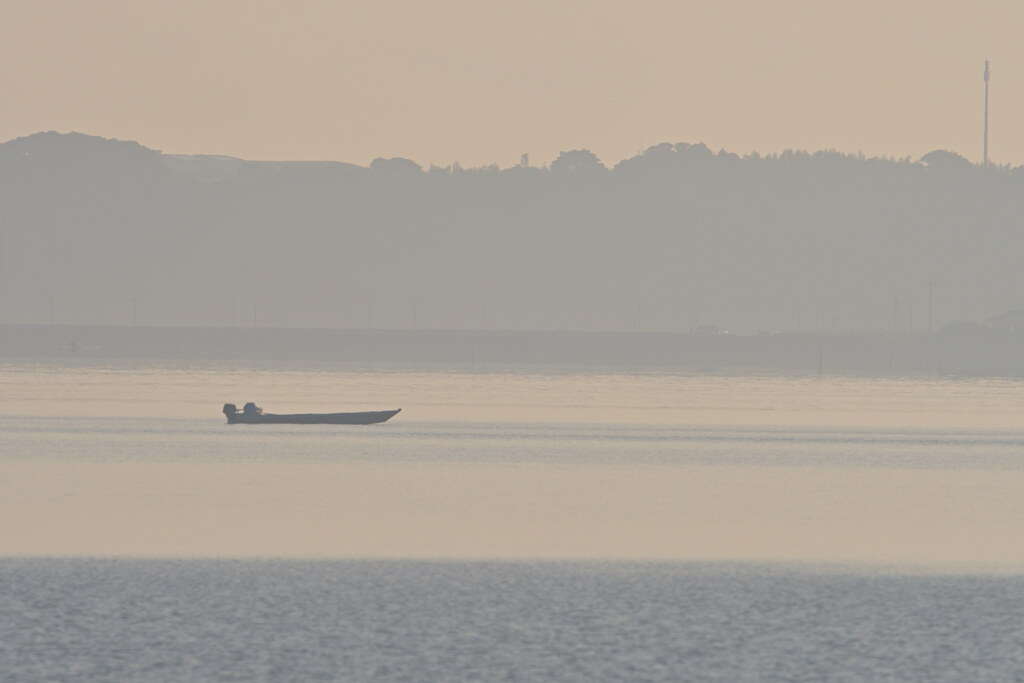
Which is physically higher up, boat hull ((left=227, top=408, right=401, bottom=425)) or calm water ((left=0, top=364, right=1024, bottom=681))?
boat hull ((left=227, top=408, right=401, bottom=425))

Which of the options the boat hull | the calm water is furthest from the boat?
the calm water

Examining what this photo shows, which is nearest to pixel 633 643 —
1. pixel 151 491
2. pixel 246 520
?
pixel 246 520

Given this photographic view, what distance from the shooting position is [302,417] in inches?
4990

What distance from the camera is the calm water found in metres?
38.0

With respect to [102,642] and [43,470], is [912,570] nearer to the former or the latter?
[102,642]

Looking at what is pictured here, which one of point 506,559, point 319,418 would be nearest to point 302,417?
point 319,418

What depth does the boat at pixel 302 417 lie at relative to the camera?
124 meters

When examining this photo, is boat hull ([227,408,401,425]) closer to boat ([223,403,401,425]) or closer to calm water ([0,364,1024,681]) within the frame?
boat ([223,403,401,425])

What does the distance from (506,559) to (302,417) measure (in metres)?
74.8

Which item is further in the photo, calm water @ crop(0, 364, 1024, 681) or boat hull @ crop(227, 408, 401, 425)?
boat hull @ crop(227, 408, 401, 425)

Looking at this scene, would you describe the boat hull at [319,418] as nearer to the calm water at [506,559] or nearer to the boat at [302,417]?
the boat at [302,417]

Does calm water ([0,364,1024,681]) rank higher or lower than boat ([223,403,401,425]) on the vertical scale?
lower

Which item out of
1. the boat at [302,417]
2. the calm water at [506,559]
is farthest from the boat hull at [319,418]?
the calm water at [506,559]

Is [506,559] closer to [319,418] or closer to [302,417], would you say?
[319,418]
